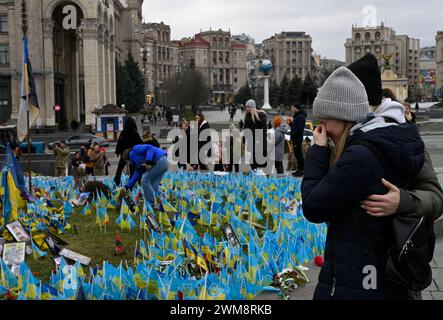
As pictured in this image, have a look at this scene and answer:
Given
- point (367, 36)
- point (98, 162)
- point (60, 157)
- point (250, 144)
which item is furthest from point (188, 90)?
point (250, 144)

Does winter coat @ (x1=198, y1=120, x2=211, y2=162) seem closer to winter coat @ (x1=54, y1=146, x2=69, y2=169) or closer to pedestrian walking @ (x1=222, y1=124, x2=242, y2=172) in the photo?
pedestrian walking @ (x1=222, y1=124, x2=242, y2=172)

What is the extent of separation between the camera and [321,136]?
3115mm

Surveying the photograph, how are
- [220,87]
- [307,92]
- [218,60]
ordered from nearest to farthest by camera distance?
[307,92], [218,60], [220,87]

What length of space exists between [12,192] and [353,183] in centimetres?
725

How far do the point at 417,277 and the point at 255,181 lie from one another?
32.2ft

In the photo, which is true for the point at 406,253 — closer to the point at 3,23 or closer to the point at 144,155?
the point at 144,155

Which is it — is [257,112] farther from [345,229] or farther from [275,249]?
[345,229]

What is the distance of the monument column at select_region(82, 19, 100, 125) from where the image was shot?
5659 centimetres

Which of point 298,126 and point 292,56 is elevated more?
point 292,56

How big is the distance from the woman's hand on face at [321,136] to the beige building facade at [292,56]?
191 meters

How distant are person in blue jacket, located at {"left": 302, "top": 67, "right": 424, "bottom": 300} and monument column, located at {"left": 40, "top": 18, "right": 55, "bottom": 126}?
56.0 metres

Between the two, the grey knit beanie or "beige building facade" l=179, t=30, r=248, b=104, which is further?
"beige building facade" l=179, t=30, r=248, b=104

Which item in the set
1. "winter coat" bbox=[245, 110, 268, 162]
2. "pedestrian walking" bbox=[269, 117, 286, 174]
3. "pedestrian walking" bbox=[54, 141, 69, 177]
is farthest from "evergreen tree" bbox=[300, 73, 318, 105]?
"winter coat" bbox=[245, 110, 268, 162]
